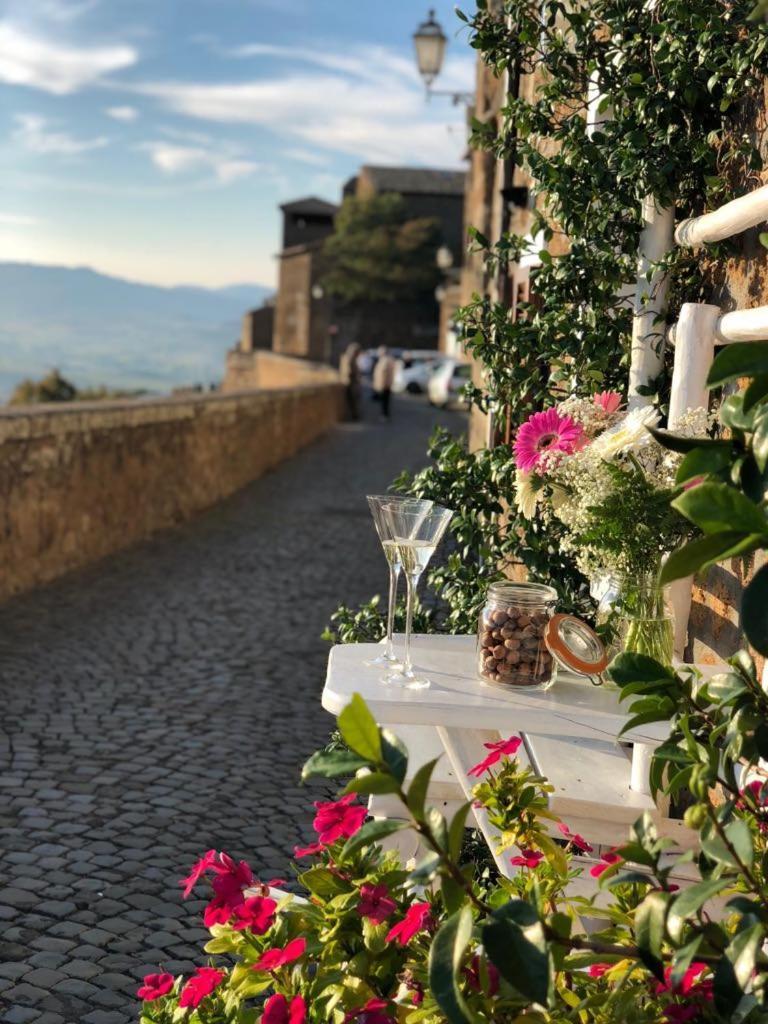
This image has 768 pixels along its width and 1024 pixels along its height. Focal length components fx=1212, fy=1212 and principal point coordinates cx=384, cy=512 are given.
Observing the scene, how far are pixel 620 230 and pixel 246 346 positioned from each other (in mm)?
60966

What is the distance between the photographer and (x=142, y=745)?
4.57 metres

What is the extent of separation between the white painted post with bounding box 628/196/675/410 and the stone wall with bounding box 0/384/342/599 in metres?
4.60

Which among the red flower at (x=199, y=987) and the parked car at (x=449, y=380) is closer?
the red flower at (x=199, y=987)

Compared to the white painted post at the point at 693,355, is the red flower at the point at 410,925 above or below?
below

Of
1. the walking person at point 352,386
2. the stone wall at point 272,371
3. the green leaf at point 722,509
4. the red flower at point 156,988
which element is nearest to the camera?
the green leaf at point 722,509

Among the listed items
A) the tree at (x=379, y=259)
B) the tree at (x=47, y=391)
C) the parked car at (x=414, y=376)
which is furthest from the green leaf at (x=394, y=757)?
the tree at (x=379, y=259)

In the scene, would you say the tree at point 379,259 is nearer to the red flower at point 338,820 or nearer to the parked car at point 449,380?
the parked car at point 449,380

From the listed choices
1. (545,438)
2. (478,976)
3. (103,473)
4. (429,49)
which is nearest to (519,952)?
(478,976)

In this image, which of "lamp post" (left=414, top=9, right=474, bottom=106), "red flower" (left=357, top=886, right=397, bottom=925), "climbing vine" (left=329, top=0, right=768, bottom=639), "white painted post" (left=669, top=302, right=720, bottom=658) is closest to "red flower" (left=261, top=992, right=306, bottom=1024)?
"red flower" (left=357, top=886, right=397, bottom=925)

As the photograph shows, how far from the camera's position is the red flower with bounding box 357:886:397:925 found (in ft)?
5.70

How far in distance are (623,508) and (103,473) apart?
6.39m

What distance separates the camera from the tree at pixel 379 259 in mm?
54156

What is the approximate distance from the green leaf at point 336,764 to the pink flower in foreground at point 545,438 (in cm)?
124

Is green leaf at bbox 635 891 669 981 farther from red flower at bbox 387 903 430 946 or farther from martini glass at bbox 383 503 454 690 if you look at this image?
martini glass at bbox 383 503 454 690
